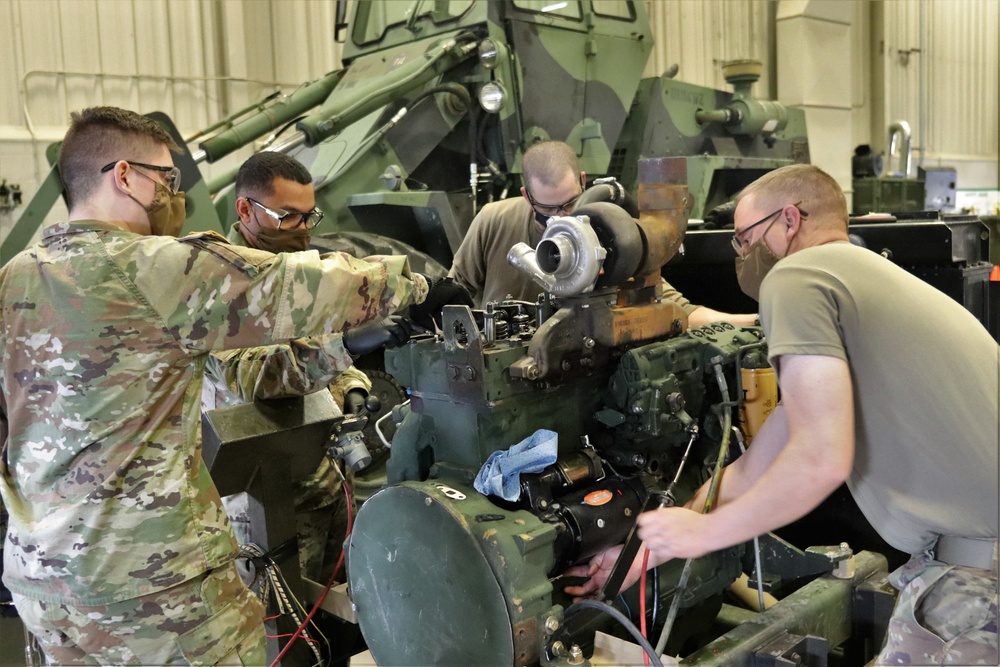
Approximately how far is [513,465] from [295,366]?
80cm

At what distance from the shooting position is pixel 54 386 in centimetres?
198

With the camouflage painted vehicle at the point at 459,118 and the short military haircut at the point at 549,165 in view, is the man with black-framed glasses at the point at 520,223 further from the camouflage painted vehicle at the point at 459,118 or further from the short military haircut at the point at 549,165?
the camouflage painted vehicle at the point at 459,118

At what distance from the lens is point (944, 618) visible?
1856mm

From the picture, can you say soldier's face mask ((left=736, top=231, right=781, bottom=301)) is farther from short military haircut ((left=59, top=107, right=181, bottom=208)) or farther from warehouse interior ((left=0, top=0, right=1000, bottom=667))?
Result: short military haircut ((left=59, top=107, right=181, bottom=208))

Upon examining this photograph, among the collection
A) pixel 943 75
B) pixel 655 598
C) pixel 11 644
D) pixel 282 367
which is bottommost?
pixel 11 644

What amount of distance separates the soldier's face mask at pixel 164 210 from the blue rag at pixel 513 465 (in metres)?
0.97

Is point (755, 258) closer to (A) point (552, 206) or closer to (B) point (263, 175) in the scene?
(A) point (552, 206)

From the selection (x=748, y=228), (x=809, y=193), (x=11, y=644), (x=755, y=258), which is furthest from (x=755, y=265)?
(x=11, y=644)

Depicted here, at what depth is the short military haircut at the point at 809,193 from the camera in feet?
6.82

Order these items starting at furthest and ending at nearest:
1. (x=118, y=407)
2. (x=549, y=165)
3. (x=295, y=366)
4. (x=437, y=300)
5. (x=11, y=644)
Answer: (x=549, y=165) → (x=11, y=644) → (x=295, y=366) → (x=437, y=300) → (x=118, y=407)

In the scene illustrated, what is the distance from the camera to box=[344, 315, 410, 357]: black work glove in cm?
242

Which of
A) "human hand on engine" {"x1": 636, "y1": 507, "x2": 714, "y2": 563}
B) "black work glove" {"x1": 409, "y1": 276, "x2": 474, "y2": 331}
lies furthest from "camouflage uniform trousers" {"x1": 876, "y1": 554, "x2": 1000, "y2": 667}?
"black work glove" {"x1": 409, "y1": 276, "x2": 474, "y2": 331}

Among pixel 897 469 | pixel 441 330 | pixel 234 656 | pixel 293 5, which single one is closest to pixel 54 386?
pixel 234 656

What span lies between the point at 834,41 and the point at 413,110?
26.8 feet
